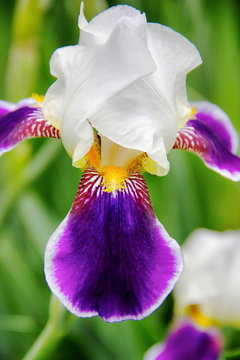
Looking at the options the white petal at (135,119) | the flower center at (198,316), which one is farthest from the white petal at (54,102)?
the flower center at (198,316)

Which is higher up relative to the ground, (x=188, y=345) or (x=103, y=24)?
(x=103, y=24)

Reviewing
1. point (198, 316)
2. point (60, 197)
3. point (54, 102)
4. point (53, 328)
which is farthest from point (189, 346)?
point (54, 102)

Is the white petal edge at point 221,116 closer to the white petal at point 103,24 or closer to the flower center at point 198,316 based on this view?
the white petal at point 103,24

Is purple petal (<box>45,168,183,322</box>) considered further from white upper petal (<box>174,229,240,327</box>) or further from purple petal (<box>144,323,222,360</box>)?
white upper petal (<box>174,229,240,327</box>)

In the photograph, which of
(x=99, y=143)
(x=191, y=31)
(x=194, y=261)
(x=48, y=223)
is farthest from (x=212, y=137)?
(x=191, y=31)

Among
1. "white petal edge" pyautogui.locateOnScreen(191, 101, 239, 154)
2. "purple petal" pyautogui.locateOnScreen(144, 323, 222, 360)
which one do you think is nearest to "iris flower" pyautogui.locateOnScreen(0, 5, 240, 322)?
"white petal edge" pyautogui.locateOnScreen(191, 101, 239, 154)

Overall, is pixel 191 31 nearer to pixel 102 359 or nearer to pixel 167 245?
pixel 102 359

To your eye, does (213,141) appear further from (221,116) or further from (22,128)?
(22,128)
